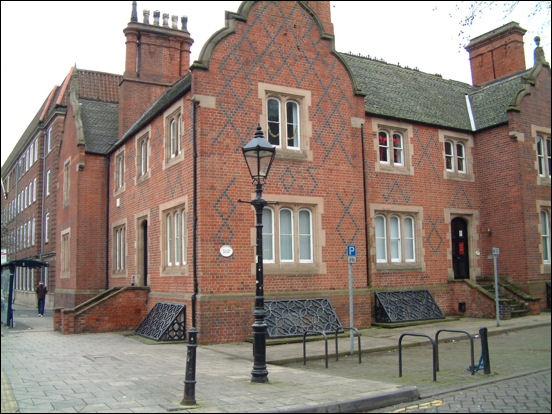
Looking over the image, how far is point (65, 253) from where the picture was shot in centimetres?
2647

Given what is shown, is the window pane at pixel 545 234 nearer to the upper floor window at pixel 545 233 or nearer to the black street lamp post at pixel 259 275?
the upper floor window at pixel 545 233

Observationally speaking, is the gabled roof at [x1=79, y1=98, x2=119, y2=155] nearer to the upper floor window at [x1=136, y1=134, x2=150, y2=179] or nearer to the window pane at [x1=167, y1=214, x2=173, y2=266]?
the upper floor window at [x1=136, y1=134, x2=150, y2=179]

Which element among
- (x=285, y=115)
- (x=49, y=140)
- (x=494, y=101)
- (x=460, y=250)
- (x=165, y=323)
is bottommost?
(x=165, y=323)

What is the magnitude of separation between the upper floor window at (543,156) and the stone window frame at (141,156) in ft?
50.8

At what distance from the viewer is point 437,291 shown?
20.1 m

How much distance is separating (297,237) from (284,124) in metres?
3.56

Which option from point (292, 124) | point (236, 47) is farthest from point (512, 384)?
point (236, 47)

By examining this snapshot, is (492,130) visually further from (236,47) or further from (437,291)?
(236,47)

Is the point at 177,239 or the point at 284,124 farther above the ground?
the point at 284,124

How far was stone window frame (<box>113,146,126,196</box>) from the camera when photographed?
75.3 feet

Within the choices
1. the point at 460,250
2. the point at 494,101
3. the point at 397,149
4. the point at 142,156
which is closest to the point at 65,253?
the point at 142,156

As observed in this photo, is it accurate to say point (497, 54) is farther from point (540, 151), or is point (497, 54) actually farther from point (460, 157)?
point (460, 157)

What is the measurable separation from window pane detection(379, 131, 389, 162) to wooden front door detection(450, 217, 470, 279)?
4.27 m

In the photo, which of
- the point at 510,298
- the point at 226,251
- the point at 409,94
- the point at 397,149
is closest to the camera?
the point at 226,251
